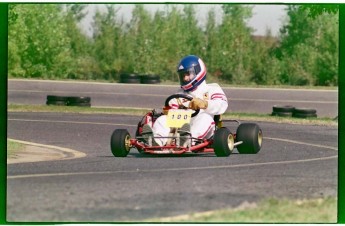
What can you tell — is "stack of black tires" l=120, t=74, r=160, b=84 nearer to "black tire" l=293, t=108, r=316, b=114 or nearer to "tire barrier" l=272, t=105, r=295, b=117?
"tire barrier" l=272, t=105, r=295, b=117

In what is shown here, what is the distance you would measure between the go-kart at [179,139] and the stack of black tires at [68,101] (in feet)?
40.2

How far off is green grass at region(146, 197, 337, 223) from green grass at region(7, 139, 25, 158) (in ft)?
21.1

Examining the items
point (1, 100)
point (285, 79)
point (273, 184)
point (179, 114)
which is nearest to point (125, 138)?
point (179, 114)

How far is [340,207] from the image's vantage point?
16906 millimetres

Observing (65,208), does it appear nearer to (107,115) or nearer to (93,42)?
(107,115)

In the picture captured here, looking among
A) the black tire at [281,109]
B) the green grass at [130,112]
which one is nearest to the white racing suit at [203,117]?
the green grass at [130,112]

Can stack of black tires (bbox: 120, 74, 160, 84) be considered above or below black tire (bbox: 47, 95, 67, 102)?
above

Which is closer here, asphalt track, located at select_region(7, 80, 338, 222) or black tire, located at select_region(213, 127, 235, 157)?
asphalt track, located at select_region(7, 80, 338, 222)

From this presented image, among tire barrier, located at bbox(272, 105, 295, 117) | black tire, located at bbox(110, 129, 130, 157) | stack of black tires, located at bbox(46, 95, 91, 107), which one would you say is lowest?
black tire, located at bbox(110, 129, 130, 157)

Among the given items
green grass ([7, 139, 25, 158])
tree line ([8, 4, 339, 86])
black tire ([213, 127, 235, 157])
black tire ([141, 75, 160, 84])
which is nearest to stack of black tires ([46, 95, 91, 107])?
tree line ([8, 4, 339, 86])

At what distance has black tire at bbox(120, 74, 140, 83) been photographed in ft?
112

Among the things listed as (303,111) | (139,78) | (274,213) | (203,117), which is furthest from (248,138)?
(139,78)

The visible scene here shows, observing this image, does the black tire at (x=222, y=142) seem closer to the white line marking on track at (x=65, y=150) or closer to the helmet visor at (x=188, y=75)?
the helmet visor at (x=188, y=75)

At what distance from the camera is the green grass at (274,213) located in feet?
47.9
